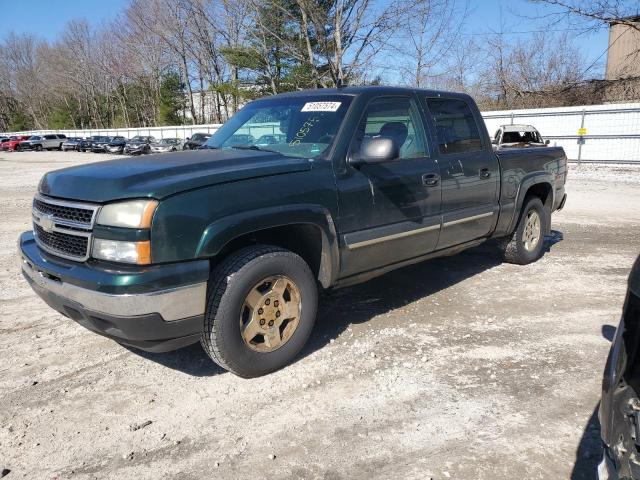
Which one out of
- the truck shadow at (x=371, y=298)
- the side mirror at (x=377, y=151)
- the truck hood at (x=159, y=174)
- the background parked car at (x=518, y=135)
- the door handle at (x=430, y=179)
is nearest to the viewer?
the truck hood at (x=159, y=174)

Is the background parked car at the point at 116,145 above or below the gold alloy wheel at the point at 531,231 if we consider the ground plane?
above

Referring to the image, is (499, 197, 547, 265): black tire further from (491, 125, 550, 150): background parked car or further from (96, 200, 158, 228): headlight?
(491, 125, 550, 150): background parked car

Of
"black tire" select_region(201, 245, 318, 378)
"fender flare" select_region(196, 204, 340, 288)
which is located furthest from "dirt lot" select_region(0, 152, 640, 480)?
"fender flare" select_region(196, 204, 340, 288)

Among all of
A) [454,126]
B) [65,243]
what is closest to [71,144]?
[454,126]

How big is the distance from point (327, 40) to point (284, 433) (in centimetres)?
2171

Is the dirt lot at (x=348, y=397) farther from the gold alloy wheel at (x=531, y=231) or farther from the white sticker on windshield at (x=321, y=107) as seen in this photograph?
the white sticker on windshield at (x=321, y=107)

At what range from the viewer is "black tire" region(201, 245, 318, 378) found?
10.0ft

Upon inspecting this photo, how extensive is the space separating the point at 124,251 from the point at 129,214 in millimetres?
203

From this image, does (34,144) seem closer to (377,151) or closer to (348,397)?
(377,151)

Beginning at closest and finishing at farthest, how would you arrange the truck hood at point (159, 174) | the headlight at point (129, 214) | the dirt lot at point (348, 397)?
the dirt lot at point (348, 397) → the headlight at point (129, 214) → the truck hood at point (159, 174)

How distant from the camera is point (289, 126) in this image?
13.2 feet

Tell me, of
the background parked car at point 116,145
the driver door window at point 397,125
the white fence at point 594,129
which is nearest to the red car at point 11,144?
the background parked car at point 116,145

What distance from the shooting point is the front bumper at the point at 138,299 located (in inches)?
108

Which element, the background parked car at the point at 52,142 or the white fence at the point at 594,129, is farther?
the background parked car at the point at 52,142
